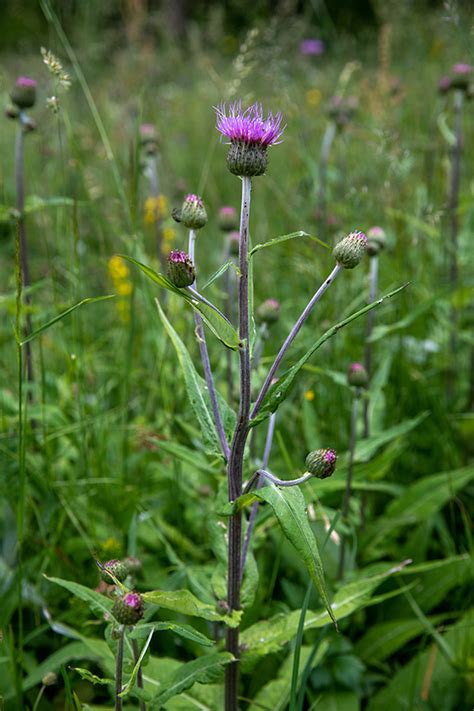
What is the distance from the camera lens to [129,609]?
3.56 feet

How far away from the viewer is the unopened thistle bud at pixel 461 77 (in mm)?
2617

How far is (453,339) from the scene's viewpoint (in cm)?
252

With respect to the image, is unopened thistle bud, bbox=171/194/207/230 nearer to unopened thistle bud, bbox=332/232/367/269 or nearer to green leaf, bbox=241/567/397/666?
unopened thistle bud, bbox=332/232/367/269

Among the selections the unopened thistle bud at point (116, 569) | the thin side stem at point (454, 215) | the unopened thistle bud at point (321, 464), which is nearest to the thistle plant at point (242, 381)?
the unopened thistle bud at point (321, 464)

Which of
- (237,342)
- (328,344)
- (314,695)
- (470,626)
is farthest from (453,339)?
(237,342)

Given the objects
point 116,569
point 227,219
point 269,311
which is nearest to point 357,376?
point 269,311

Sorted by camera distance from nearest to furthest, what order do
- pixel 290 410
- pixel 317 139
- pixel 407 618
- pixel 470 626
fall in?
pixel 470 626
pixel 407 618
pixel 290 410
pixel 317 139

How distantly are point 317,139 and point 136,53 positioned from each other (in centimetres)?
169

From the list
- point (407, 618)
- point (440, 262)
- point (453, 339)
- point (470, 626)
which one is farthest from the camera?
point (440, 262)

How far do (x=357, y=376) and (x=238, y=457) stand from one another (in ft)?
2.24

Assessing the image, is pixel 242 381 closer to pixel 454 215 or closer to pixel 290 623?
pixel 290 623

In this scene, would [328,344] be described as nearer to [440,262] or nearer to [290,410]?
[290,410]

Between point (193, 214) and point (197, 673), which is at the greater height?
point (193, 214)

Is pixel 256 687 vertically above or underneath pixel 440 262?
underneath
